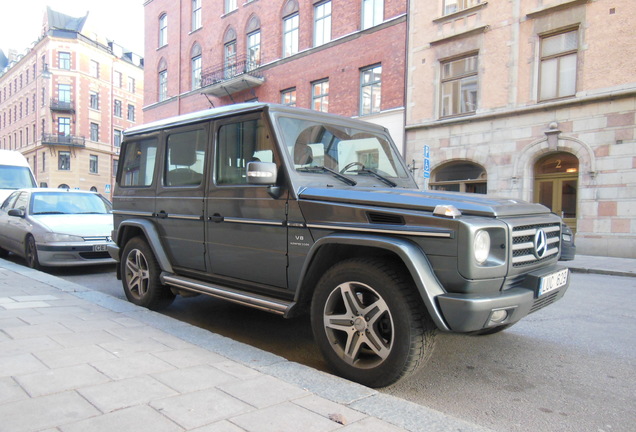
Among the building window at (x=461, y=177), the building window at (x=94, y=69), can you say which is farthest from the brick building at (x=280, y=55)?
the building window at (x=94, y=69)

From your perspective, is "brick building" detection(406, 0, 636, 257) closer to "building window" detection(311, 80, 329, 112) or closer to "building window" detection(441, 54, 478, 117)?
"building window" detection(441, 54, 478, 117)

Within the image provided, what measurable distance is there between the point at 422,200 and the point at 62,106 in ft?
179

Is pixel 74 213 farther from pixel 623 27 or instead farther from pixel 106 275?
pixel 623 27

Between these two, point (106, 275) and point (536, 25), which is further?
point (536, 25)

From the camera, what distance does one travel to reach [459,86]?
1575 cm

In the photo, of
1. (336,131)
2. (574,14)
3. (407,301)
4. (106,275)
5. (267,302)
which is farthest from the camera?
(574,14)

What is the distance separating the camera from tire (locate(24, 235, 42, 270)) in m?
7.82

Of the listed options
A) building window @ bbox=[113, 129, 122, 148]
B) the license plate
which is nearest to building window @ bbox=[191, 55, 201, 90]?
the license plate

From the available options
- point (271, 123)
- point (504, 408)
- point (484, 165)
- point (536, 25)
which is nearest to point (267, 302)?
point (271, 123)

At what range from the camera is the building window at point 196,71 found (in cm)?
2716

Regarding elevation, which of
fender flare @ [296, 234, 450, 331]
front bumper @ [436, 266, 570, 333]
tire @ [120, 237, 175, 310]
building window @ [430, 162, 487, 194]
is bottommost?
tire @ [120, 237, 175, 310]

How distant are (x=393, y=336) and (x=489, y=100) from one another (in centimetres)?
1380

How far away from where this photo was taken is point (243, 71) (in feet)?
77.3

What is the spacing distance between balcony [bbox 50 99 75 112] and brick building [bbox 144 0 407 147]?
22780 mm
